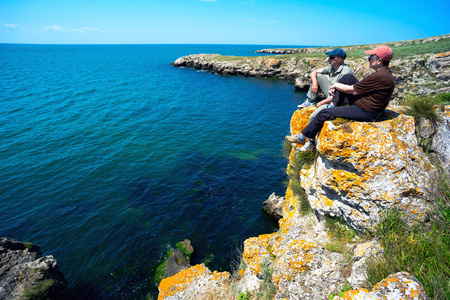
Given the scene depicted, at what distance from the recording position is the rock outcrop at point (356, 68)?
1359 inches

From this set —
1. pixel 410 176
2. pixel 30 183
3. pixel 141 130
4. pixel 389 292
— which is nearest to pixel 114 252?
pixel 30 183

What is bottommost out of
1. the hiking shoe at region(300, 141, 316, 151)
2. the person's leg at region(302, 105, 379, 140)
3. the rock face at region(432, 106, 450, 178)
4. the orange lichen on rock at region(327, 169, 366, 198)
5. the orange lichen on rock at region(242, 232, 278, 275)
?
the orange lichen on rock at region(242, 232, 278, 275)

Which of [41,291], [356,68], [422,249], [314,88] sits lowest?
[41,291]

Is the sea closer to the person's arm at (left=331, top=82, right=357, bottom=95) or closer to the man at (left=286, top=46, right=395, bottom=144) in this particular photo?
the man at (left=286, top=46, right=395, bottom=144)

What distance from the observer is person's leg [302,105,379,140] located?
22.5 feet

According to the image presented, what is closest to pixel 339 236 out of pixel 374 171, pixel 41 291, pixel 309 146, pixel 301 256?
pixel 301 256

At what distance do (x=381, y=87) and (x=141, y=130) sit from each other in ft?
98.1

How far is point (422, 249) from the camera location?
4629 millimetres

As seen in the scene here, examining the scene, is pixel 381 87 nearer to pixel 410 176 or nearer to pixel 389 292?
pixel 410 176

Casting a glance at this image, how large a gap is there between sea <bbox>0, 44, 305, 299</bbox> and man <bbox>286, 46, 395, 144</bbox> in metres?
8.50

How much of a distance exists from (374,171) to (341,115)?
1987 mm

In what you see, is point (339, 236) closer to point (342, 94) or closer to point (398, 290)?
point (398, 290)

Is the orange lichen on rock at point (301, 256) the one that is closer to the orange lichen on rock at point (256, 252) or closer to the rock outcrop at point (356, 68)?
the orange lichen on rock at point (256, 252)

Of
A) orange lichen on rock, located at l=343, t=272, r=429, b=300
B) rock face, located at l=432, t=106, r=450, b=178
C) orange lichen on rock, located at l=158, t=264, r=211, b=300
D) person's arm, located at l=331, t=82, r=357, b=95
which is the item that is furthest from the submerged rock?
rock face, located at l=432, t=106, r=450, b=178
